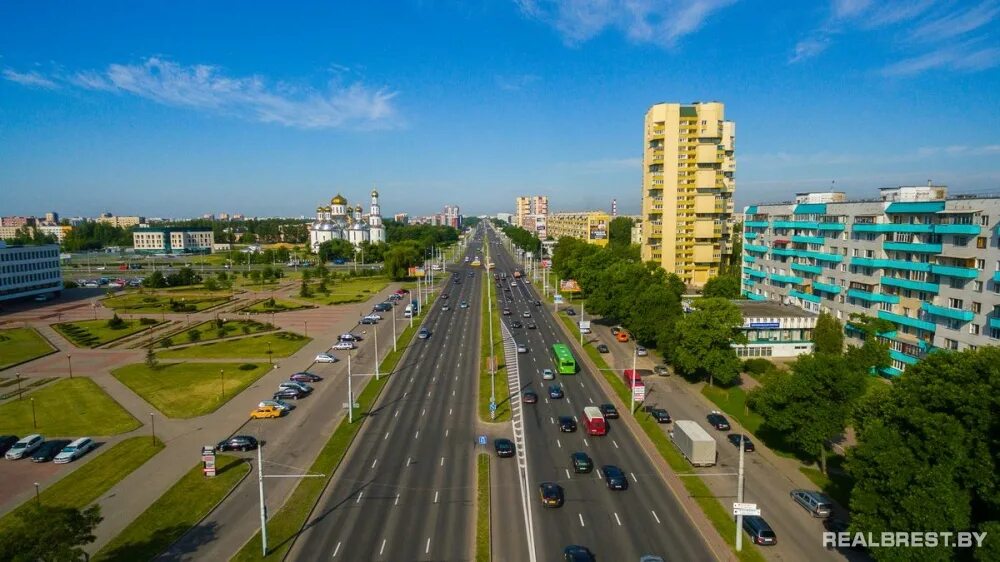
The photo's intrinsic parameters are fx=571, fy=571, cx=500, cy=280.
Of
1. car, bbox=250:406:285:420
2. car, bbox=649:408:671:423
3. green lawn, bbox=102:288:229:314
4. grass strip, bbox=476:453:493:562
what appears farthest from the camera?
green lawn, bbox=102:288:229:314

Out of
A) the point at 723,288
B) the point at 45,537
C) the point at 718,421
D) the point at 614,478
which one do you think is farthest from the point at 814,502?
the point at 723,288

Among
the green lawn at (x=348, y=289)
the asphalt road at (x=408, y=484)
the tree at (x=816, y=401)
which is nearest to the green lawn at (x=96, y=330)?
the green lawn at (x=348, y=289)

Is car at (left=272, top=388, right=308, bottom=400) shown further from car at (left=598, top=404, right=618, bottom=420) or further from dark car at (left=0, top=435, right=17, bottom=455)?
car at (left=598, top=404, right=618, bottom=420)

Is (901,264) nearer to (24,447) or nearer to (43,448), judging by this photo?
(43,448)

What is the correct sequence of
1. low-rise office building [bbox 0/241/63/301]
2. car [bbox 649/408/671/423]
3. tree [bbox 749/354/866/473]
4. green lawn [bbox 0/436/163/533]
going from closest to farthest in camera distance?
1. green lawn [bbox 0/436/163/533]
2. tree [bbox 749/354/866/473]
3. car [bbox 649/408/671/423]
4. low-rise office building [bbox 0/241/63/301]

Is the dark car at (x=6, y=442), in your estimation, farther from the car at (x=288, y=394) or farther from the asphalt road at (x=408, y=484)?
the asphalt road at (x=408, y=484)

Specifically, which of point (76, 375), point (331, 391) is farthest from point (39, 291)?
point (331, 391)

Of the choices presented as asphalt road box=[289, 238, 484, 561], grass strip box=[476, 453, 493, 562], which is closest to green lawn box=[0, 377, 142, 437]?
asphalt road box=[289, 238, 484, 561]

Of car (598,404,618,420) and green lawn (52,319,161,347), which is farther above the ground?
green lawn (52,319,161,347)
